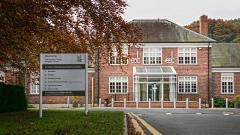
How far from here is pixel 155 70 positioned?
59750mm

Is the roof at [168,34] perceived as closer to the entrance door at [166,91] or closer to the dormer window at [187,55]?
the dormer window at [187,55]

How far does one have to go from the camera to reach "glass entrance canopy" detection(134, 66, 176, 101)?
59281 mm

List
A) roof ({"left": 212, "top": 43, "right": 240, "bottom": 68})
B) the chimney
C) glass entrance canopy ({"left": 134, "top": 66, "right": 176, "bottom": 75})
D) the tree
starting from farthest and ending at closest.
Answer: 1. the chimney
2. roof ({"left": 212, "top": 43, "right": 240, "bottom": 68})
3. glass entrance canopy ({"left": 134, "top": 66, "right": 176, "bottom": 75})
4. the tree

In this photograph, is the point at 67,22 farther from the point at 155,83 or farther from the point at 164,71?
the point at 155,83

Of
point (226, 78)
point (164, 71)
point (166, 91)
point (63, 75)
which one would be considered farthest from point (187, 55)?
point (63, 75)

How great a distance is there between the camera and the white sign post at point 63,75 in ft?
60.7

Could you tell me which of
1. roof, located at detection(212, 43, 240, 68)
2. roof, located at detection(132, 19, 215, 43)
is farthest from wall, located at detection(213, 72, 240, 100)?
roof, located at detection(132, 19, 215, 43)

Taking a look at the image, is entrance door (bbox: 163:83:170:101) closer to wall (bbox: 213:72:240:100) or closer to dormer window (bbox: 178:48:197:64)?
dormer window (bbox: 178:48:197:64)

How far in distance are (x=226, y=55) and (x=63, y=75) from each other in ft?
162

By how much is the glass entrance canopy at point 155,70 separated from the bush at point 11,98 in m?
31.2

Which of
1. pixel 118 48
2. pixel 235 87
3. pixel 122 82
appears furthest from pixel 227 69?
pixel 118 48

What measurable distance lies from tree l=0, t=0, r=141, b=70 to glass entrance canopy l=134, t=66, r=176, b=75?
133 feet

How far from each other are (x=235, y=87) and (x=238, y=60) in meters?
3.54

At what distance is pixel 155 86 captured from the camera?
60094 mm
